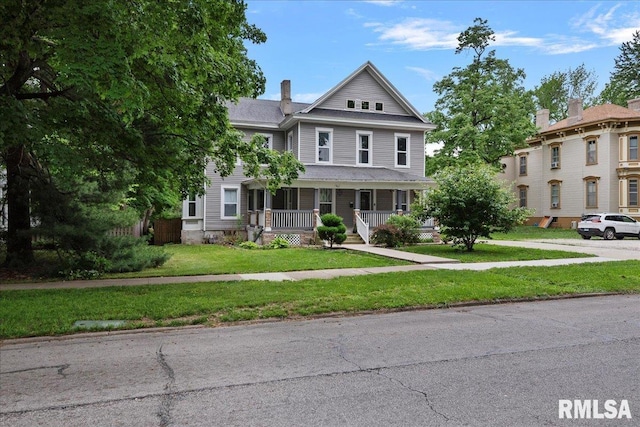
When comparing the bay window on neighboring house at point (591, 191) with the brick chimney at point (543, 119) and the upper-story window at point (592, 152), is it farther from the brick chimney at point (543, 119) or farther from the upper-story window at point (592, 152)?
the brick chimney at point (543, 119)

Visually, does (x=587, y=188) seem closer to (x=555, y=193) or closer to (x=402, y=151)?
(x=555, y=193)

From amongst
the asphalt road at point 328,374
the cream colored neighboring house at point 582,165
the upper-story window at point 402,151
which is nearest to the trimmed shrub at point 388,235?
the upper-story window at point 402,151

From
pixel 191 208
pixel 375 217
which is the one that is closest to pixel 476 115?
pixel 375 217

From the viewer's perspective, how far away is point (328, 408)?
373 centimetres

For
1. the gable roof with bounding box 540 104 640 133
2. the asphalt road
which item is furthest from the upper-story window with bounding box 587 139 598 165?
the asphalt road

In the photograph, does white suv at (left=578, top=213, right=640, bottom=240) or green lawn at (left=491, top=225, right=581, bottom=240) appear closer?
white suv at (left=578, top=213, right=640, bottom=240)

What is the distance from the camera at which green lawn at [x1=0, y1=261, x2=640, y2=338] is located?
7.14 m

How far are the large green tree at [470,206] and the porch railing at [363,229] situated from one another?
3.90 metres

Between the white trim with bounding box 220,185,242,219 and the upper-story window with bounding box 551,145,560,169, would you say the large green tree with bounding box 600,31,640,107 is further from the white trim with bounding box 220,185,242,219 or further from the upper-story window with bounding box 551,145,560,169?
the white trim with bounding box 220,185,242,219

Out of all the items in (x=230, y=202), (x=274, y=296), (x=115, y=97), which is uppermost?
(x=115, y=97)

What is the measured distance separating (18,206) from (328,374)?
38.7 feet

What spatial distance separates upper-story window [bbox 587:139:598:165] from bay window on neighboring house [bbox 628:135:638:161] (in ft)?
7.15

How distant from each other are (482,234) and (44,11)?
15520 millimetres

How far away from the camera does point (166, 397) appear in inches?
158
